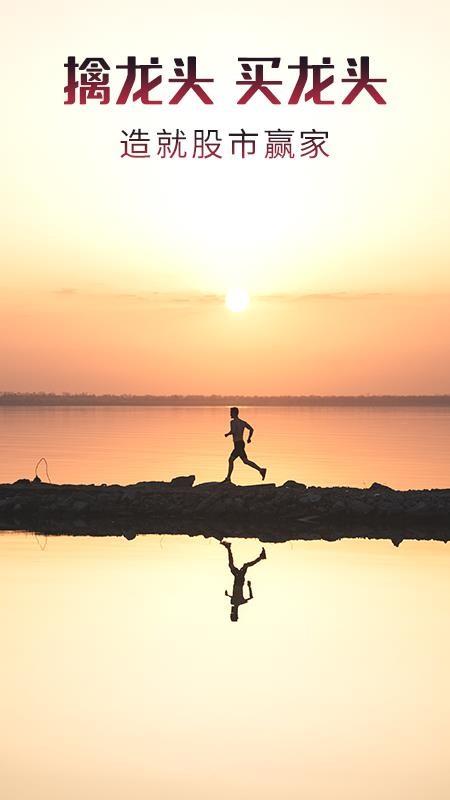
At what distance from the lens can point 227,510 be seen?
34844mm

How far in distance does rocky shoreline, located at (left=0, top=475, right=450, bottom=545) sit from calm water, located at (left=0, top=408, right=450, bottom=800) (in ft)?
13.7

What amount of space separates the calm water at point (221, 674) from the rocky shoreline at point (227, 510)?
4.17m

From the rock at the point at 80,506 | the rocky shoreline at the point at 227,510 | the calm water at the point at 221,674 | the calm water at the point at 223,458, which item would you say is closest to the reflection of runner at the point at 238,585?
the calm water at the point at 221,674

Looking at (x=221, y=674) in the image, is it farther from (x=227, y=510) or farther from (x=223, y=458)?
(x=223, y=458)

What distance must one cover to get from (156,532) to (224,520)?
9.21 ft

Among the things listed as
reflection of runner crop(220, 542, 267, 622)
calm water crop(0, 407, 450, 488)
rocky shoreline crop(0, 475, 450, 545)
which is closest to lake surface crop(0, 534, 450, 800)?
reflection of runner crop(220, 542, 267, 622)

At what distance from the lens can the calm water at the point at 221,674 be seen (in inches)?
484

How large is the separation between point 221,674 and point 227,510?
19051mm

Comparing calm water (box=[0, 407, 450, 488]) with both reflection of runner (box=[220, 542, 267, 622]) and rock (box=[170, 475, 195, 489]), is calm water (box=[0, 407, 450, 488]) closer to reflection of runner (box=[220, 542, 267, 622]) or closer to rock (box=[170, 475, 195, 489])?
rock (box=[170, 475, 195, 489])

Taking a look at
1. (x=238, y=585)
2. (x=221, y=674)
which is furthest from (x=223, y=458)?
(x=221, y=674)

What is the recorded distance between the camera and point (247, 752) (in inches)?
506

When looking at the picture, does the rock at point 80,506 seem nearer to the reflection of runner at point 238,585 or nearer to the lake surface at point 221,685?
the reflection of runner at point 238,585

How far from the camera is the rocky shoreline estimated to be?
33719 millimetres

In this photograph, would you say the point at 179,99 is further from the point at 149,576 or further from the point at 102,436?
the point at 102,436
